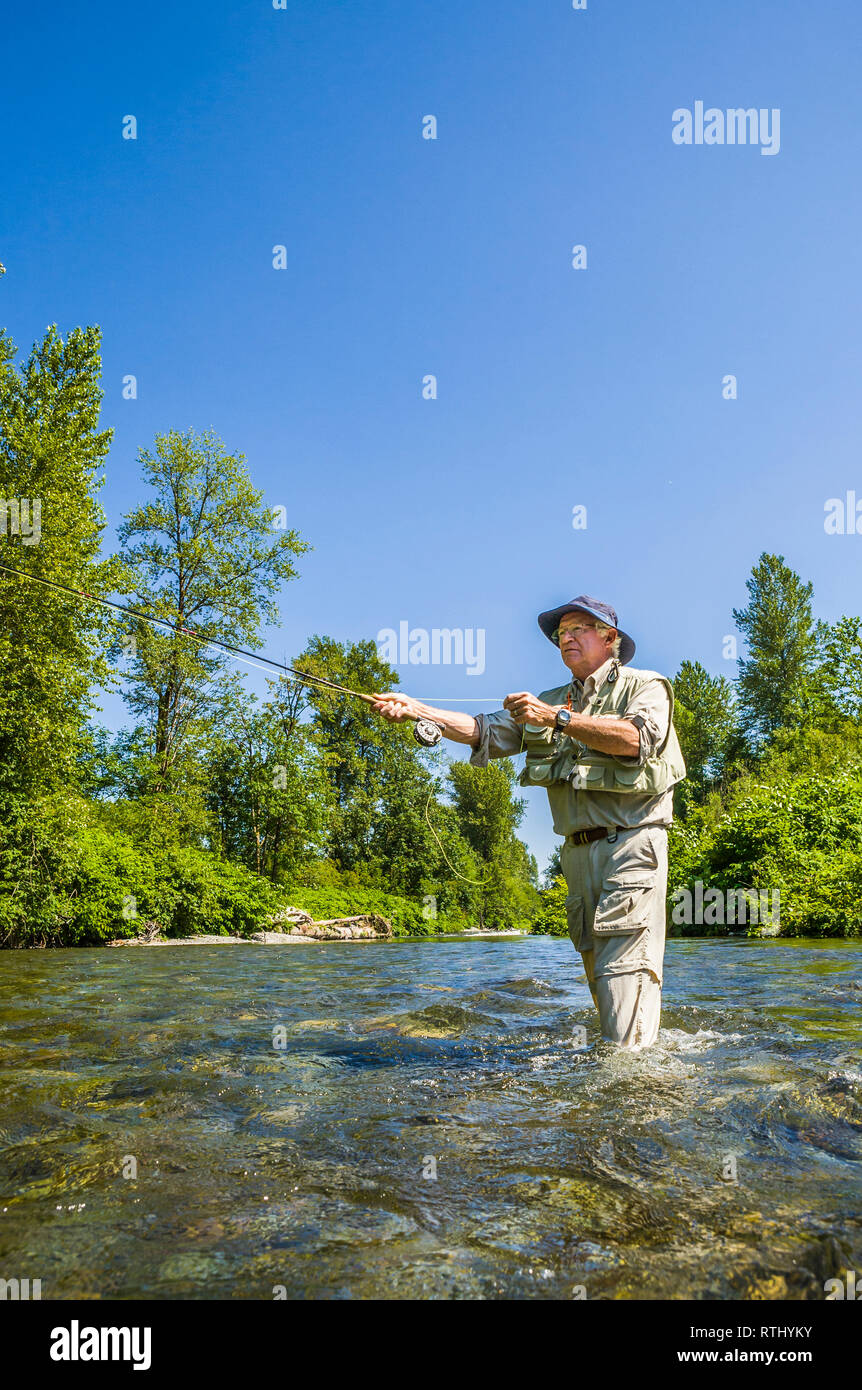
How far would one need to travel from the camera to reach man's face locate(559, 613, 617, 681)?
571cm

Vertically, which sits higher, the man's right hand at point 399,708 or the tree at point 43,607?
the tree at point 43,607

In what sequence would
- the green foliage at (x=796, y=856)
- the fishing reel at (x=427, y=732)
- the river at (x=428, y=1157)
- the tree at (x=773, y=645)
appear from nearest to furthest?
the river at (x=428, y=1157)
the fishing reel at (x=427, y=732)
the green foliage at (x=796, y=856)
the tree at (x=773, y=645)

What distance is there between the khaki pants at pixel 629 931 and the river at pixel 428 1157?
0.24 metres

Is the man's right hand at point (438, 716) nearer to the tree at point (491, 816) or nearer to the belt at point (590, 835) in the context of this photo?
the belt at point (590, 835)

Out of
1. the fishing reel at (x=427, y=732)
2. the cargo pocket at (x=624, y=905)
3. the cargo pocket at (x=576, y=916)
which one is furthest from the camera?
the fishing reel at (x=427, y=732)

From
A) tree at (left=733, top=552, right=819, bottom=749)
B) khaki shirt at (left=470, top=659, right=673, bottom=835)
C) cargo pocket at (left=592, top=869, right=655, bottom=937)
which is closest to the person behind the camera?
cargo pocket at (left=592, top=869, right=655, bottom=937)

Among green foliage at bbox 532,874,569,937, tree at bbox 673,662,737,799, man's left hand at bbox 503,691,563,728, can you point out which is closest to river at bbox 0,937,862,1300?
man's left hand at bbox 503,691,563,728

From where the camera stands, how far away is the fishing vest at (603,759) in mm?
5137

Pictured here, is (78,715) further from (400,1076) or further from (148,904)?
(400,1076)

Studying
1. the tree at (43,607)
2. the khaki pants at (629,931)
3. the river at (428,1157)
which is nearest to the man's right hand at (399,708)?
the khaki pants at (629,931)

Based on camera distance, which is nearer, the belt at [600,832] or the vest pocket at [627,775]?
Answer: the vest pocket at [627,775]

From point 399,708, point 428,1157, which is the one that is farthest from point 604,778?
point 428,1157

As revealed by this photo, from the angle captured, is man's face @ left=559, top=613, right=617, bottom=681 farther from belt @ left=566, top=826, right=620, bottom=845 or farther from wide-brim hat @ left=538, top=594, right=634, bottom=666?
belt @ left=566, top=826, right=620, bottom=845
